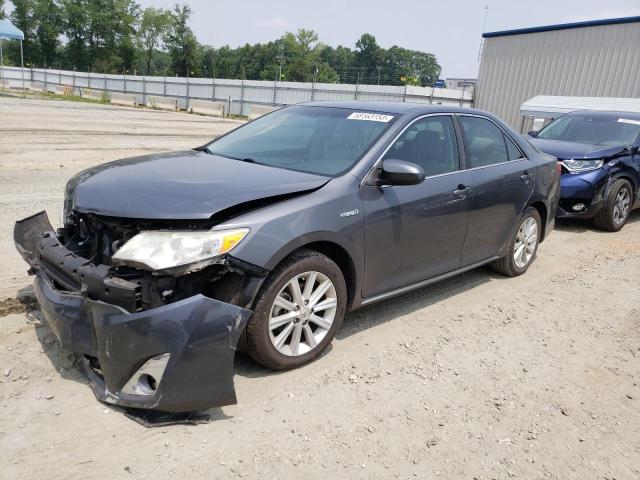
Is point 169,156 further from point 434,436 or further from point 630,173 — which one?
point 630,173

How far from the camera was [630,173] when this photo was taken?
26.0 feet

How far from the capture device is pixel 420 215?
3.91 m

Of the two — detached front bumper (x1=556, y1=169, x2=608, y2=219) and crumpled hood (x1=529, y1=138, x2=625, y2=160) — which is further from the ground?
crumpled hood (x1=529, y1=138, x2=625, y2=160)

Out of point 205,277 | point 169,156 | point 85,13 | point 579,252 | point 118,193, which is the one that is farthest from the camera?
point 85,13

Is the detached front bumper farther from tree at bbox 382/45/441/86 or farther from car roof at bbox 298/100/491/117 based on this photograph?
tree at bbox 382/45/441/86

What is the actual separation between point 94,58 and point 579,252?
91.9 metres

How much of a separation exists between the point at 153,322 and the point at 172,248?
0.39m

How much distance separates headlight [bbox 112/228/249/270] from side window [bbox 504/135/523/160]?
335 centimetres

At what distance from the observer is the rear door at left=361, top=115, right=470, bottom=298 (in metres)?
3.63

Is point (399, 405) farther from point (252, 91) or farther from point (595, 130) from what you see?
point (252, 91)

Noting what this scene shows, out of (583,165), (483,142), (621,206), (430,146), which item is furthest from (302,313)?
(621,206)

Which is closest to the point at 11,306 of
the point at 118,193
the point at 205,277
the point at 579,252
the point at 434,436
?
the point at 118,193

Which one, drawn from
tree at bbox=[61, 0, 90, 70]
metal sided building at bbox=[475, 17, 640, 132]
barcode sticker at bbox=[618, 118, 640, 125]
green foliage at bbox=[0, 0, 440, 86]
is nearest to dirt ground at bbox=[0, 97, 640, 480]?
barcode sticker at bbox=[618, 118, 640, 125]

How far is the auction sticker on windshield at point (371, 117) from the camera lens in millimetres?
4031
